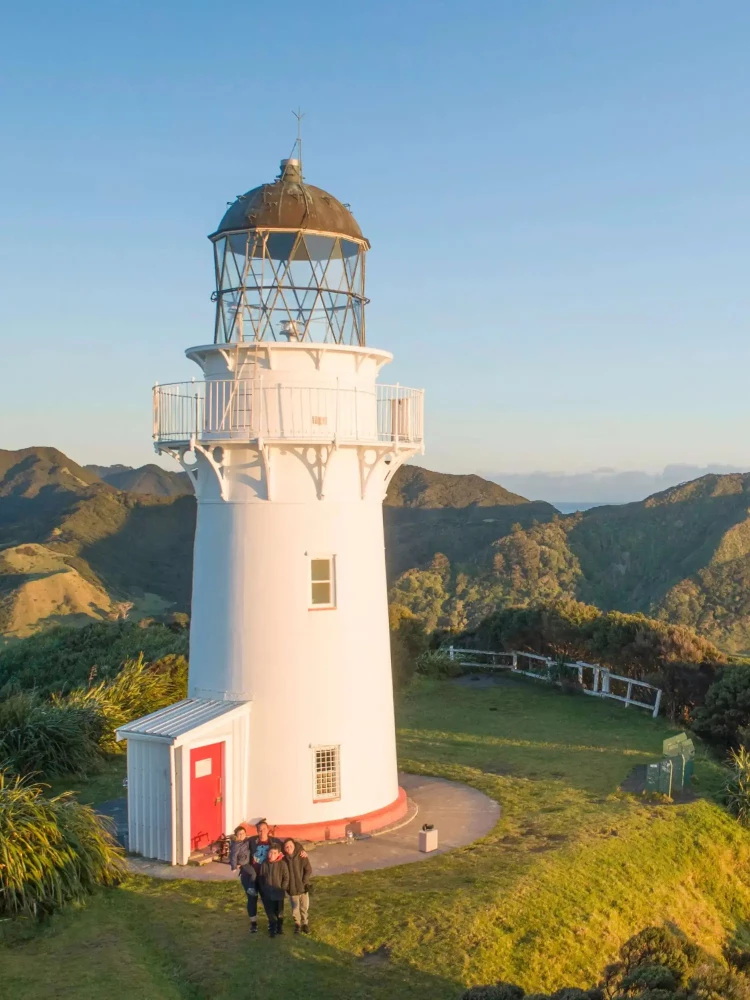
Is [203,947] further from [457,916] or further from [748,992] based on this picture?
[748,992]

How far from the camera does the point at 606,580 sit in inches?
3329

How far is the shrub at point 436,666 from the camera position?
28.2 metres

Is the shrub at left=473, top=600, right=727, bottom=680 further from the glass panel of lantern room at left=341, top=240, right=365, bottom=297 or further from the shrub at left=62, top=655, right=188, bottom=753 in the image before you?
the glass panel of lantern room at left=341, top=240, right=365, bottom=297

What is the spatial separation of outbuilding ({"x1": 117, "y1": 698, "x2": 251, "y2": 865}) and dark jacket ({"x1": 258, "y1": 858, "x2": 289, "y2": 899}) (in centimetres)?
257

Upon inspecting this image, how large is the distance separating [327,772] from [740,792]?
6.52m

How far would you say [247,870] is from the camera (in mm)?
11094

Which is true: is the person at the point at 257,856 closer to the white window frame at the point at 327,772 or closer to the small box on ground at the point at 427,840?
the white window frame at the point at 327,772

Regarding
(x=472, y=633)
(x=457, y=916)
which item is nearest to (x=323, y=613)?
(x=457, y=916)

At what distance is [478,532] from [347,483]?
76.7m

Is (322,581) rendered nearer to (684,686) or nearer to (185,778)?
(185,778)

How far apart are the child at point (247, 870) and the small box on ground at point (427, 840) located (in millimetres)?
3090

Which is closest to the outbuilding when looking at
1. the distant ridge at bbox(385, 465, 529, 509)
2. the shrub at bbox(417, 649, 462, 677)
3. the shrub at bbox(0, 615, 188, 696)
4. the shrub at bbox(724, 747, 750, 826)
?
the shrub at bbox(724, 747, 750, 826)

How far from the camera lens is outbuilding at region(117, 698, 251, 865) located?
13.3 m

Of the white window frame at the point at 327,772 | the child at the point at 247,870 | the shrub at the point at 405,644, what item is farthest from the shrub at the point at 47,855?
the shrub at the point at 405,644
